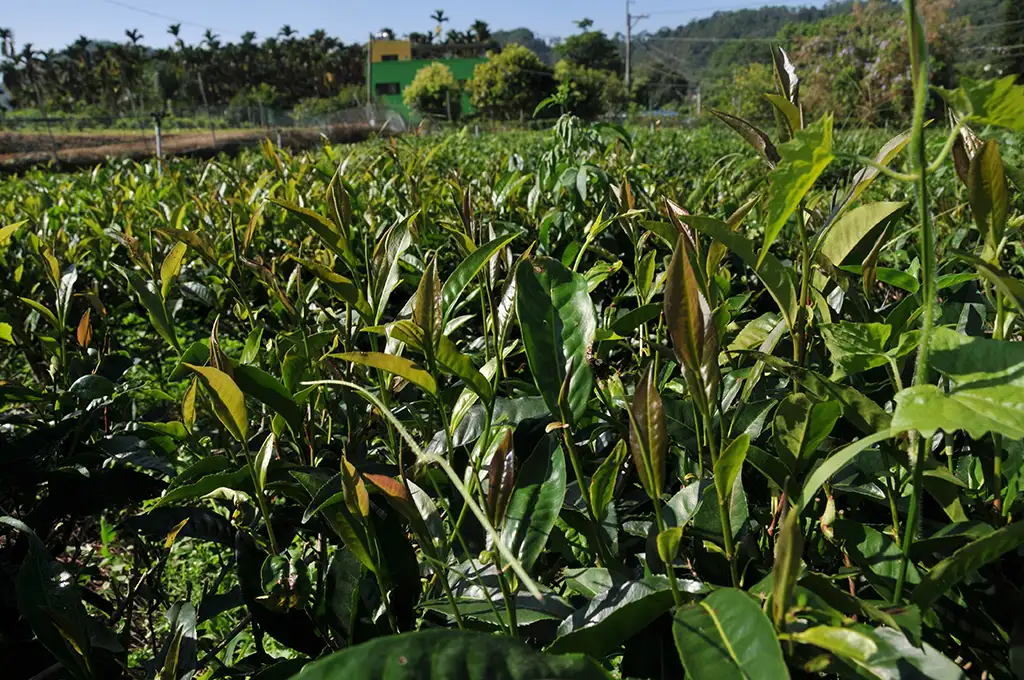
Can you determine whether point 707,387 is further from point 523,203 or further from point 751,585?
point 523,203

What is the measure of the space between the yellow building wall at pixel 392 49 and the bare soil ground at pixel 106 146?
35.4 m

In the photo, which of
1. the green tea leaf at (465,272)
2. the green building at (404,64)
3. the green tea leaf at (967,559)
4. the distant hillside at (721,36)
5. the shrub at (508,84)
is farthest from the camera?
the distant hillside at (721,36)

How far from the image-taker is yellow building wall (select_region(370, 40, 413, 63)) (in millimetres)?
72812

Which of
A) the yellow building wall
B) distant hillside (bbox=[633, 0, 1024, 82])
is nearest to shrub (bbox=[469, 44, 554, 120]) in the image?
the yellow building wall

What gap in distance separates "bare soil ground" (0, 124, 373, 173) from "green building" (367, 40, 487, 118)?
17.4 meters

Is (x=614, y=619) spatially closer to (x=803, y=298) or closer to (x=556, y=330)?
(x=556, y=330)

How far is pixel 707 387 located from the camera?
0.60 meters

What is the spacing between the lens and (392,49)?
7344 cm

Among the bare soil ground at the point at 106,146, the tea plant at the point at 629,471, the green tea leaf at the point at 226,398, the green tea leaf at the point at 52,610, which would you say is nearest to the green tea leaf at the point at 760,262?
the tea plant at the point at 629,471

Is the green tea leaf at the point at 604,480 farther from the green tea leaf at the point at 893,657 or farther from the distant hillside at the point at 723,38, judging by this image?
the distant hillside at the point at 723,38

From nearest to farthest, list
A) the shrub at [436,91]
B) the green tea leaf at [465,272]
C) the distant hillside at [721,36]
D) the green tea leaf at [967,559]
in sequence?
the green tea leaf at [967,559] < the green tea leaf at [465,272] < the shrub at [436,91] < the distant hillside at [721,36]

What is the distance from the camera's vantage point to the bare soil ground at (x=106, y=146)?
24855mm

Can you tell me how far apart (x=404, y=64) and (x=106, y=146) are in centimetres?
3509

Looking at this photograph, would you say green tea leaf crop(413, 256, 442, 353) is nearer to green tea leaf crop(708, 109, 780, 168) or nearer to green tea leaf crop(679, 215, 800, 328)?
green tea leaf crop(679, 215, 800, 328)
